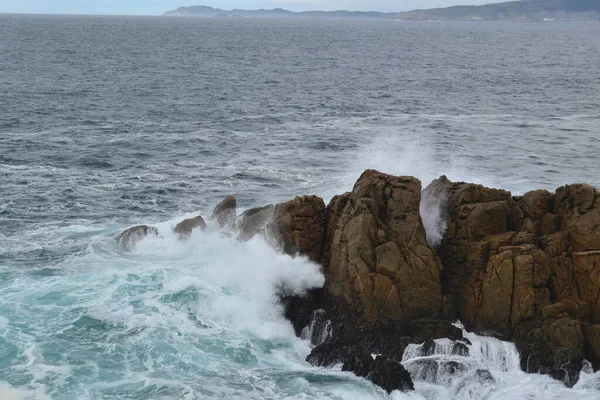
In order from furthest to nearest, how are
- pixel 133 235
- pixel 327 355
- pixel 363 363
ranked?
A: 1. pixel 133 235
2. pixel 327 355
3. pixel 363 363

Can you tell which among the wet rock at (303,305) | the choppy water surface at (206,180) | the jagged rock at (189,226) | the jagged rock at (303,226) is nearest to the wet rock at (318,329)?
the wet rock at (303,305)

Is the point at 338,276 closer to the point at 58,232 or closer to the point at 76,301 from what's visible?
the point at 76,301

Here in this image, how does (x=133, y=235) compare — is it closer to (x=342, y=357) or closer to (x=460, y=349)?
(x=342, y=357)

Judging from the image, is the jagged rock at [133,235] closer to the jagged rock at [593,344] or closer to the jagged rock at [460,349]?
the jagged rock at [460,349]

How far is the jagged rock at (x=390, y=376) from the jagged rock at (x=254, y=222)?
9903mm

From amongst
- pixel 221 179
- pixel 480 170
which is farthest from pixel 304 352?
pixel 480 170

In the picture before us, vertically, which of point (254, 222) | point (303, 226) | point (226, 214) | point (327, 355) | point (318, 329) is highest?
point (303, 226)

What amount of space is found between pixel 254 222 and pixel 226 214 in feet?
10.1

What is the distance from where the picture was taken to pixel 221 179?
163ft

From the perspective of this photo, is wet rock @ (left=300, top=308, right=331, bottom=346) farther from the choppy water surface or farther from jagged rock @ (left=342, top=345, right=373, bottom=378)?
jagged rock @ (left=342, top=345, right=373, bottom=378)

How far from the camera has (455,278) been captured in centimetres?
2936

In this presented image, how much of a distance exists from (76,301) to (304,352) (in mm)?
9834

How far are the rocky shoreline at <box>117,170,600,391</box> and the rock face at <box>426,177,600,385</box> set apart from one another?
4cm

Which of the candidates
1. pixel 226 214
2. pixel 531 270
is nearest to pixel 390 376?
pixel 531 270
